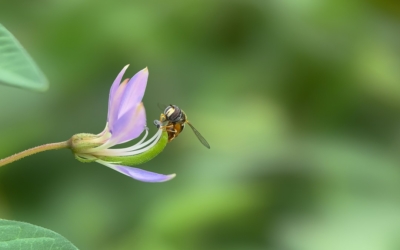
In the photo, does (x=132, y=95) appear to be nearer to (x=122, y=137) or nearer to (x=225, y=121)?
(x=122, y=137)

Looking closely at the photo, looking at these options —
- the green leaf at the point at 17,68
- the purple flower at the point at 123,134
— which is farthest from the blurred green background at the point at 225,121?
the green leaf at the point at 17,68

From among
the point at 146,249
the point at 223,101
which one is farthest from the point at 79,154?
the point at 223,101

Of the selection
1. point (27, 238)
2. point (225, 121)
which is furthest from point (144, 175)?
point (225, 121)

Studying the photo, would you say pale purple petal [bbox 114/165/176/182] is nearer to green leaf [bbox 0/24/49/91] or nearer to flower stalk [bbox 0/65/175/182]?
flower stalk [bbox 0/65/175/182]

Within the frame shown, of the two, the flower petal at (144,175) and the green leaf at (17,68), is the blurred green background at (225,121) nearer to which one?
the flower petal at (144,175)

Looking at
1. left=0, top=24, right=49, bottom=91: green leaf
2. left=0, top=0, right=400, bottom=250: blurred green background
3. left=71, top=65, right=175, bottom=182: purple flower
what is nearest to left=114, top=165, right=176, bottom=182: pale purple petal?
left=71, top=65, right=175, bottom=182: purple flower

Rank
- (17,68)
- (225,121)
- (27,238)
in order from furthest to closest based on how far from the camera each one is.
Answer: (225,121) → (27,238) → (17,68)
